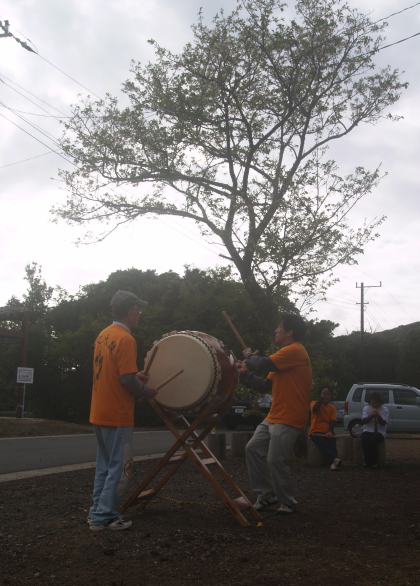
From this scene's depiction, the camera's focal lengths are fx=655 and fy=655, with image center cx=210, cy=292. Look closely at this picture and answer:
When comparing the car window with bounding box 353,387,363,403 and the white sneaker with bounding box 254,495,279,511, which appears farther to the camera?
the car window with bounding box 353,387,363,403

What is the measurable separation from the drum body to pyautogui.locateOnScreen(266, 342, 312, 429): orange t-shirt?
1.64 feet

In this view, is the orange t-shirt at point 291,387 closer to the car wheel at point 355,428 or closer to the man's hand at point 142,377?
the man's hand at point 142,377

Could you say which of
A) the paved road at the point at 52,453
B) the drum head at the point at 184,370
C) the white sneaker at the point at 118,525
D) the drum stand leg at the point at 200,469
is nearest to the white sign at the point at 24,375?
the paved road at the point at 52,453

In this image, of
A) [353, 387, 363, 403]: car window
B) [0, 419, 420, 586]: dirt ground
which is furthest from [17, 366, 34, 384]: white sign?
[0, 419, 420, 586]: dirt ground

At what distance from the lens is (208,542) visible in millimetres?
4609

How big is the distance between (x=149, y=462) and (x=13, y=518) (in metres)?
6.06

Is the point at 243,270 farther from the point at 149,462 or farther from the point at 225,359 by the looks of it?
the point at 225,359

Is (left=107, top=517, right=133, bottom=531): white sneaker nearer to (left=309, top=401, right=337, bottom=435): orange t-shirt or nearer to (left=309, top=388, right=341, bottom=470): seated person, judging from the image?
(left=309, top=388, right=341, bottom=470): seated person

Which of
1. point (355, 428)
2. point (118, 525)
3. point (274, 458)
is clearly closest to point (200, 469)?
point (274, 458)

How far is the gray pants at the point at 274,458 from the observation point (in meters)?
5.78

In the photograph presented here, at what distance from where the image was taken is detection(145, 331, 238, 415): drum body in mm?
5469

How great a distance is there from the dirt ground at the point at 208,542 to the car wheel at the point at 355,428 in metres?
14.2

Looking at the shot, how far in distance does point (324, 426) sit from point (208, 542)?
6.74 m

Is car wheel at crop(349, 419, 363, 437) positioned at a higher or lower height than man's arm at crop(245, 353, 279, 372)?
lower
